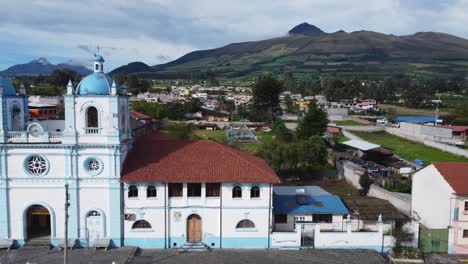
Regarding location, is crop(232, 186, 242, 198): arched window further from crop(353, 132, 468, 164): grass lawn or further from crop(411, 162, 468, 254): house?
crop(353, 132, 468, 164): grass lawn

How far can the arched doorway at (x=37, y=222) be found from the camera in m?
23.2

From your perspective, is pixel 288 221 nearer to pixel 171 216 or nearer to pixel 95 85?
pixel 171 216

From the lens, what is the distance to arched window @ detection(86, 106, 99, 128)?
23094mm

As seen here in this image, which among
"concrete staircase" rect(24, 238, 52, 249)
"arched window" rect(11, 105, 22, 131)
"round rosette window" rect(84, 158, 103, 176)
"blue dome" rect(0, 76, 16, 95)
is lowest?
"concrete staircase" rect(24, 238, 52, 249)

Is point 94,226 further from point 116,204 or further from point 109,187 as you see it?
point 109,187

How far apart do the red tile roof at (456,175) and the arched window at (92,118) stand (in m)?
19.4

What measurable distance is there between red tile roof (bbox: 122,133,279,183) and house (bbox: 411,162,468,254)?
9430 millimetres

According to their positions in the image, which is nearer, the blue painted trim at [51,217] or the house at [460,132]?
the blue painted trim at [51,217]

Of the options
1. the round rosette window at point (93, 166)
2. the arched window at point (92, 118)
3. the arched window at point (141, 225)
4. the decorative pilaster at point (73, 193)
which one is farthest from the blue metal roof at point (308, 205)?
the arched window at point (92, 118)

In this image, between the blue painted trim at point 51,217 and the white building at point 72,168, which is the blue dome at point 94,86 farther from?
the blue painted trim at point 51,217

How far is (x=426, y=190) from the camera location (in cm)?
2602

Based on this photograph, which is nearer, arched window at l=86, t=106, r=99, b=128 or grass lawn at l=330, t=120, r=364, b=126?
arched window at l=86, t=106, r=99, b=128

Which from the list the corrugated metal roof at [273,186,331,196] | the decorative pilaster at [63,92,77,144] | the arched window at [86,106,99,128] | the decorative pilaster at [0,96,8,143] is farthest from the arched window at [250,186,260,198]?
the decorative pilaster at [0,96,8,143]

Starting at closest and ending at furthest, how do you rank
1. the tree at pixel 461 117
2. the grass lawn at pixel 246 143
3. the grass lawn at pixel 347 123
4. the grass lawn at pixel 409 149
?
the grass lawn at pixel 409 149 < the grass lawn at pixel 246 143 < the tree at pixel 461 117 < the grass lawn at pixel 347 123
